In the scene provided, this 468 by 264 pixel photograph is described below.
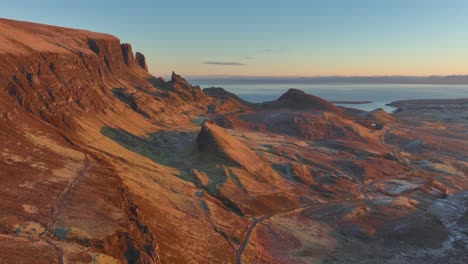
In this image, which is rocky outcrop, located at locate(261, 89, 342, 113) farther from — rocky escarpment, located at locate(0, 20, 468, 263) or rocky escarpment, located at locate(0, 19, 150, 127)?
rocky escarpment, located at locate(0, 19, 150, 127)

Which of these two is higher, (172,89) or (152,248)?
(172,89)

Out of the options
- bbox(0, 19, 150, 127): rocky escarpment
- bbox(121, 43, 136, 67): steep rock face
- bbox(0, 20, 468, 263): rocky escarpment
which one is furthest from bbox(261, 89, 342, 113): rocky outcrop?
bbox(0, 19, 150, 127): rocky escarpment

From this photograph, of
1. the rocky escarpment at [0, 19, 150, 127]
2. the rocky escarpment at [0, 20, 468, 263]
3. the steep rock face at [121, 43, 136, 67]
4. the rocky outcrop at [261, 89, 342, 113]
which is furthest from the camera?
the rocky outcrop at [261, 89, 342, 113]

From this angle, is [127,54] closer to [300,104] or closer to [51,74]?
[300,104]

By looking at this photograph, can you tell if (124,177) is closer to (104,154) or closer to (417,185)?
(104,154)

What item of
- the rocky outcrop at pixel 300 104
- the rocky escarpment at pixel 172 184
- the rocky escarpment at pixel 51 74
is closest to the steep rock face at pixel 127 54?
the rocky escarpment at pixel 172 184

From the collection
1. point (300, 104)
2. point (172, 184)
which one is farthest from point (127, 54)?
point (172, 184)

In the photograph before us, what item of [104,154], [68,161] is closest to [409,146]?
[104,154]

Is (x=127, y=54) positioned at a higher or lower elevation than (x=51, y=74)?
higher

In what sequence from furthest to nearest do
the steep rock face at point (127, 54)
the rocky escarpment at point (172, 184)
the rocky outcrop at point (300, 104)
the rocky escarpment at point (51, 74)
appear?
the rocky outcrop at point (300, 104), the steep rock face at point (127, 54), the rocky escarpment at point (51, 74), the rocky escarpment at point (172, 184)

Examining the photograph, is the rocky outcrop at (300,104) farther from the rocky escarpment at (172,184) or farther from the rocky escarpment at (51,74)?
the rocky escarpment at (51,74)

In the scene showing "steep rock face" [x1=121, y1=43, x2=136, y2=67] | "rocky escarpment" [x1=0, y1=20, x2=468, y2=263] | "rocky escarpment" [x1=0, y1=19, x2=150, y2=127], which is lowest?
"rocky escarpment" [x1=0, y1=20, x2=468, y2=263]
